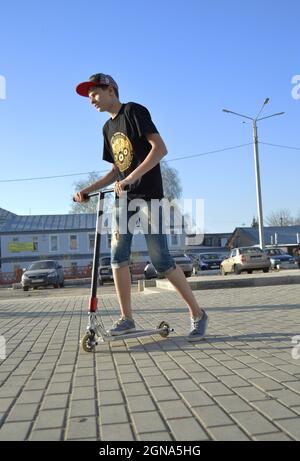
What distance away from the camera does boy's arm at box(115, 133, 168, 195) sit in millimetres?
4469

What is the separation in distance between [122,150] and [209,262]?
3161 centimetres

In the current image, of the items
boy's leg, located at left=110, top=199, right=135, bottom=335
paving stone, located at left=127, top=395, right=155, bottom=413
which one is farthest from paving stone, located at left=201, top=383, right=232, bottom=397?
boy's leg, located at left=110, top=199, right=135, bottom=335

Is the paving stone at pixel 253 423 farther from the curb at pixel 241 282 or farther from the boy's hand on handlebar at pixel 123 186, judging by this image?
the curb at pixel 241 282

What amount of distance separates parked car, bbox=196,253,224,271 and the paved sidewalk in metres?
30.4

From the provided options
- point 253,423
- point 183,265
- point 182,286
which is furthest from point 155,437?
point 183,265

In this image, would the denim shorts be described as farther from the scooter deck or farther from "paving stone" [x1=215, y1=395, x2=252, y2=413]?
"paving stone" [x1=215, y1=395, x2=252, y2=413]

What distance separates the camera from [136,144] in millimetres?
4770

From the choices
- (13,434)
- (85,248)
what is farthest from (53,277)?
(85,248)

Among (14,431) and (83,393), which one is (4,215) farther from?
(14,431)

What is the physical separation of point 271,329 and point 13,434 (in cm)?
336

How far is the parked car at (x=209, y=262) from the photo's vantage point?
3594 centimetres

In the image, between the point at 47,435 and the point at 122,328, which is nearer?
the point at 47,435

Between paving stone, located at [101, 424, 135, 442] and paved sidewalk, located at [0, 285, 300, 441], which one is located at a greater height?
paved sidewalk, located at [0, 285, 300, 441]

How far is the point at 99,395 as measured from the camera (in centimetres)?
316
